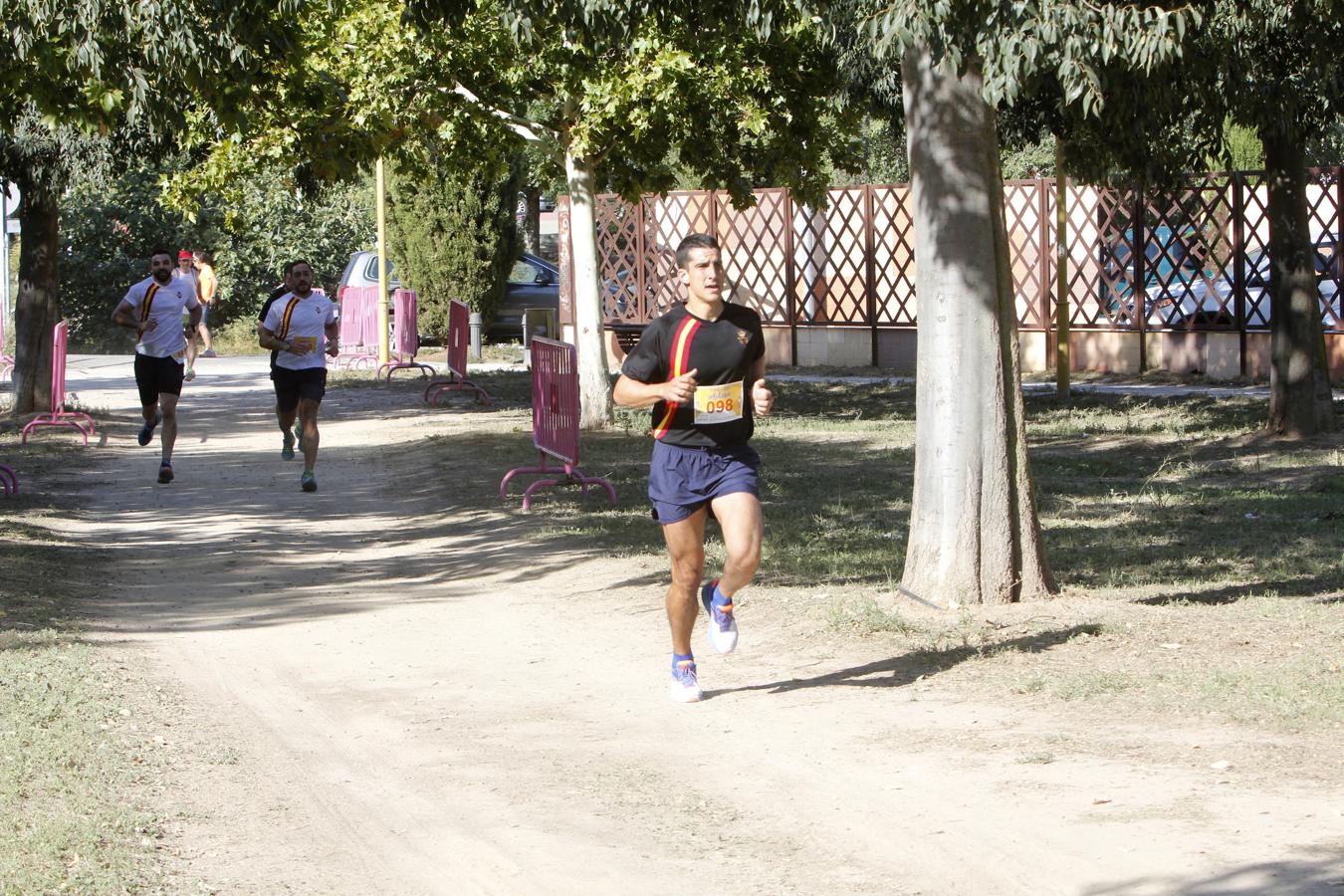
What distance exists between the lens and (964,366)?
8.35 m

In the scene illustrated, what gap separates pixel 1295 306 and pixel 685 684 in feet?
33.9

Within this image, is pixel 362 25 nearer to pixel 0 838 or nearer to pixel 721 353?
pixel 721 353

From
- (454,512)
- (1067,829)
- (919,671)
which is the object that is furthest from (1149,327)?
(1067,829)

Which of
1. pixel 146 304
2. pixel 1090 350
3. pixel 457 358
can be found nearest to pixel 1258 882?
pixel 146 304

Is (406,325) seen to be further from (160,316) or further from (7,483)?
(7,483)

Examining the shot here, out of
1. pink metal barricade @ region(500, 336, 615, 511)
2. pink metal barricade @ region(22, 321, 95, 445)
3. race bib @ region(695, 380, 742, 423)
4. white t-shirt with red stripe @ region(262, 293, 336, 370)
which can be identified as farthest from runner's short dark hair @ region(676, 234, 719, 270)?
pink metal barricade @ region(22, 321, 95, 445)

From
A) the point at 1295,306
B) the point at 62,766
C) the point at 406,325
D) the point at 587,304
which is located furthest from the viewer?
the point at 406,325

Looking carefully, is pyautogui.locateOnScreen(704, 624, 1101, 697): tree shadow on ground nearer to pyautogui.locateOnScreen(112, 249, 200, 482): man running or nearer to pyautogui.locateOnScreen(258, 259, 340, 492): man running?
pyautogui.locateOnScreen(258, 259, 340, 492): man running

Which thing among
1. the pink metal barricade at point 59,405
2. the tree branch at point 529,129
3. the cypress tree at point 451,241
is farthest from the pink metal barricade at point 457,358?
the cypress tree at point 451,241

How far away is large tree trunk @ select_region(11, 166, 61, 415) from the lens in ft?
58.7

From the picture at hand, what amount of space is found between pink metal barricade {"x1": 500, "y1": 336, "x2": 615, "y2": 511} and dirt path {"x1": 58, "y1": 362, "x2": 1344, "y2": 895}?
2.41 metres

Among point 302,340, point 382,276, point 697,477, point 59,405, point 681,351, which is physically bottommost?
point 697,477

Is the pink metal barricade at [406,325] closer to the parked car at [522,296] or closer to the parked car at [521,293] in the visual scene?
the parked car at [521,293]

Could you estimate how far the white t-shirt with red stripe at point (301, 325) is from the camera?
13648mm
